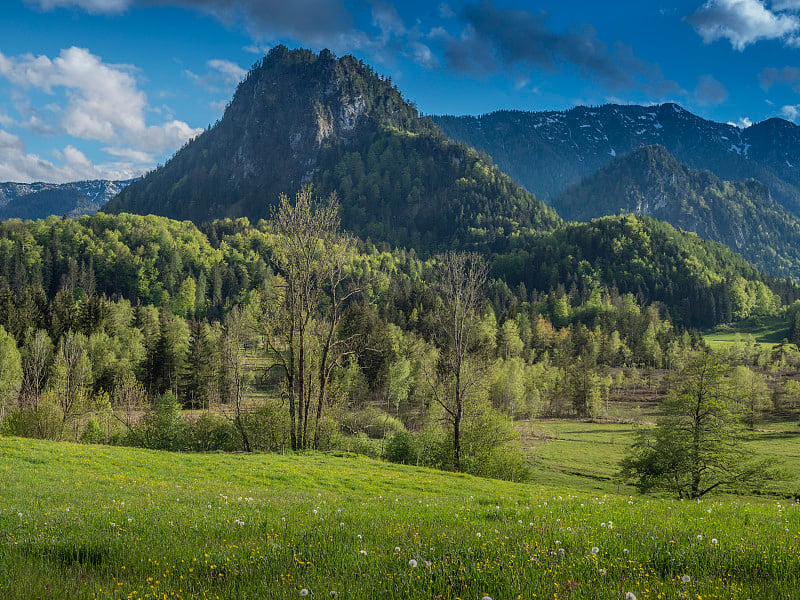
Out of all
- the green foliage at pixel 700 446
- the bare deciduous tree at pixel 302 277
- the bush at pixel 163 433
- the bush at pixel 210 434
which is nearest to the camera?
the green foliage at pixel 700 446

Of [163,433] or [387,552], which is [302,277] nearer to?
[163,433]

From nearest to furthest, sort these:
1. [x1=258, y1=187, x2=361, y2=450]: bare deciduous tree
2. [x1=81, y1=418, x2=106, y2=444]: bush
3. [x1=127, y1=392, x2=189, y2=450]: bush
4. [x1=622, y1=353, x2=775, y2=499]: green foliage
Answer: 1. [x1=622, y1=353, x2=775, y2=499]: green foliage
2. [x1=258, y1=187, x2=361, y2=450]: bare deciduous tree
3. [x1=127, y1=392, x2=189, y2=450]: bush
4. [x1=81, y1=418, x2=106, y2=444]: bush

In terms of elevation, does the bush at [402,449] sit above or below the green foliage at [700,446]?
below

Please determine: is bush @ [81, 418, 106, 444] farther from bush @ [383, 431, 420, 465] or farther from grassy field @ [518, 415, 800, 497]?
grassy field @ [518, 415, 800, 497]

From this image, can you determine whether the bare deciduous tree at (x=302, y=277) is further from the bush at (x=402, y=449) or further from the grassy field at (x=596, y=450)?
the grassy field at (x=596, y=450)

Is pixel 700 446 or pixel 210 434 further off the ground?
pixel 700 446

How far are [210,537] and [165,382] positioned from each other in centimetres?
10296

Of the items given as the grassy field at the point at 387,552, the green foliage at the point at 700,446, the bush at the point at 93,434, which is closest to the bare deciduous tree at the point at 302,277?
the grassy field at the point at 387,552

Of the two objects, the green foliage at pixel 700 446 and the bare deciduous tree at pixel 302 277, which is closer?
the green foliage at pixel 700 446

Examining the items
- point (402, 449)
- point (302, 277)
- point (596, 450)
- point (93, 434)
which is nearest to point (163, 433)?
point (93, 434)

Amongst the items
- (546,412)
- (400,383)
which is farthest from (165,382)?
(546,412)

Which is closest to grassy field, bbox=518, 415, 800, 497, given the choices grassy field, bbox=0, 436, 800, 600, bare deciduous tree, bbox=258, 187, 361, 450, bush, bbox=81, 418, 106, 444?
bare deciduous tree, bbox=258, 187, 361, 450

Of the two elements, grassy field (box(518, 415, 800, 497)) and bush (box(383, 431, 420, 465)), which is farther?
grassy field (box(518, 415, 800, 497))

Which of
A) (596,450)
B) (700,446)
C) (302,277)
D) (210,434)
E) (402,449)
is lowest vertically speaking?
(596,450)
